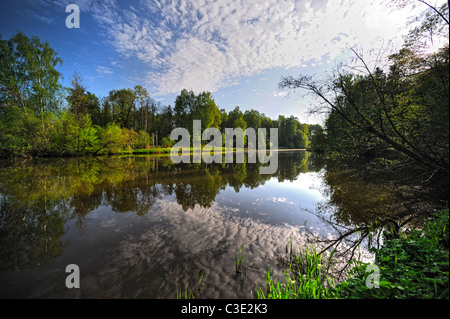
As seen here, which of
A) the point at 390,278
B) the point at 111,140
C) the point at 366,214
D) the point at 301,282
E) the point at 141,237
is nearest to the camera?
the point at 390,278

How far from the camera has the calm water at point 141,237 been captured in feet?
10.2

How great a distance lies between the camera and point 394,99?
16.1ft

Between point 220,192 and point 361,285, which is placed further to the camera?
point 220,192

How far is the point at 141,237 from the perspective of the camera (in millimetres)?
4793

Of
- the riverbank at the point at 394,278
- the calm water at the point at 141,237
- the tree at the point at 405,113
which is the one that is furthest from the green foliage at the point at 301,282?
the tree at the point at 405,113

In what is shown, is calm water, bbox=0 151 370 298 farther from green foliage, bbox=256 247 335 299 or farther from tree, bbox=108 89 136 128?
tree, bbox=108 89 136 128

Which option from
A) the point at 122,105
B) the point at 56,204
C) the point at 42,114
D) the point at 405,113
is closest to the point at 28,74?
the point at 42,114

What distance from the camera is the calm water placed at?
122 inches

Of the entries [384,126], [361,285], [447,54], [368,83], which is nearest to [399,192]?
[384,126]

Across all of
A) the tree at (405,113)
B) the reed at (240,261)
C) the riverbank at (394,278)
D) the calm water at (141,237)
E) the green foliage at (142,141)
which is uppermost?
the green foliage at (142,141)

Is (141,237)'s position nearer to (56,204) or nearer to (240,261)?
(240,261)

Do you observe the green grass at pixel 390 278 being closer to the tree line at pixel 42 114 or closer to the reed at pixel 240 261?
the reed at pixel 240 261
